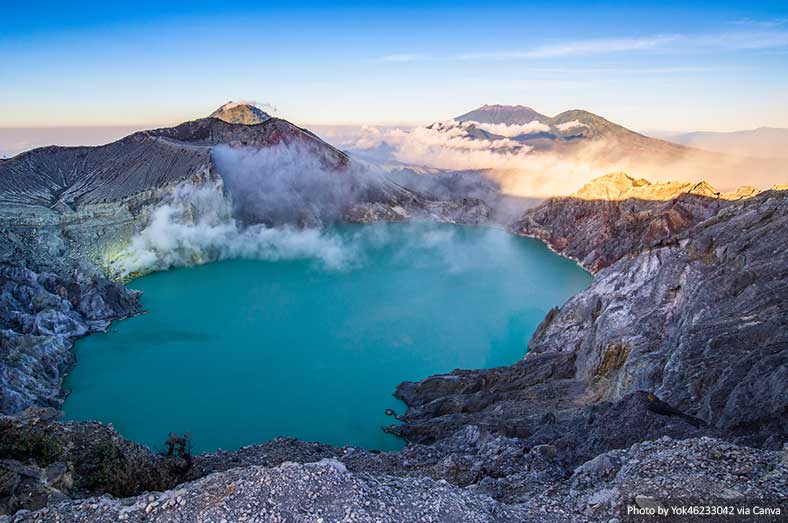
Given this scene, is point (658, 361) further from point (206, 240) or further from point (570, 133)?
point (570, 133)

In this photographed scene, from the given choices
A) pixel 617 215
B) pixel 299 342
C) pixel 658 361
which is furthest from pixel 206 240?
pixel 658 361

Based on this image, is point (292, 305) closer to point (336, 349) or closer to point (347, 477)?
point (336, 349)

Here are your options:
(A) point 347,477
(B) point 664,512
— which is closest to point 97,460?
(A) point 347,477

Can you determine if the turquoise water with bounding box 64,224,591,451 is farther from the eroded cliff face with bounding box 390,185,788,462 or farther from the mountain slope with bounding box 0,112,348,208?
the mountain slope with bounding box 0,112,348,208

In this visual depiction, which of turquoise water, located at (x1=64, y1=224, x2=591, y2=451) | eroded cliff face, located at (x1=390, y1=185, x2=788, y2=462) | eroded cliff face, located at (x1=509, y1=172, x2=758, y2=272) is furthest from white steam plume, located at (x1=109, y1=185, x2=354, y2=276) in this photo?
eroded cliff face, located at (x1=390, y1=185, x2=788, y2=462)

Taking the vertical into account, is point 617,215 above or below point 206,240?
above
